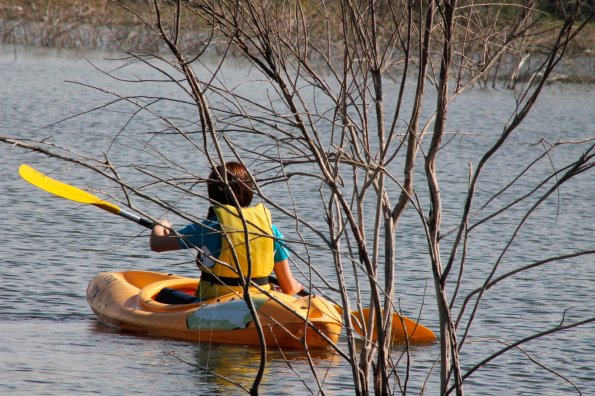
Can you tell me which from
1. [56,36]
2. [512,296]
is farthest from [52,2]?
[512,296]

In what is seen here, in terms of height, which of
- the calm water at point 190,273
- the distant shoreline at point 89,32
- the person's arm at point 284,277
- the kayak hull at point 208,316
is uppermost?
the distant shoreline at point 89,32

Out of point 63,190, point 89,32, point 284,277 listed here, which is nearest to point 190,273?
point 284,277

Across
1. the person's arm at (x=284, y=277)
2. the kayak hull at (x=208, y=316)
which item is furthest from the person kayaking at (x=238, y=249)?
the kayak hull at (x=208, y=316)

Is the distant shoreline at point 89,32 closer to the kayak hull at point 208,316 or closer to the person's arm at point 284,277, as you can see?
the kayak hull at point 208,316

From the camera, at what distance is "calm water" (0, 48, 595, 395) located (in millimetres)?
5695

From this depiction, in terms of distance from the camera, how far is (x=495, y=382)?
19.4 ft

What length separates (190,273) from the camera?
8.51m

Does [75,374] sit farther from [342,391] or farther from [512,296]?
[512,296]

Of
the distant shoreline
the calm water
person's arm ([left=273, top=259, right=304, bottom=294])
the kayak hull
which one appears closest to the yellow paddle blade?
the calm water

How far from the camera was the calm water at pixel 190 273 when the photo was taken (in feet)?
18.7

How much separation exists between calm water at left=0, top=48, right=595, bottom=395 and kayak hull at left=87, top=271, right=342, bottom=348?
3.6 inches

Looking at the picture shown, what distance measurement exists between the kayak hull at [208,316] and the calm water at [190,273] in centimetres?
9

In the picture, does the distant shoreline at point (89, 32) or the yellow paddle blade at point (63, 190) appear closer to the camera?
the yellow paddle blade at point (63, 190)

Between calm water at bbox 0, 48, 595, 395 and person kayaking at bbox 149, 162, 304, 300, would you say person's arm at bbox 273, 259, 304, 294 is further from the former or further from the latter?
calm water at bbox 0, 48, 595, 395
